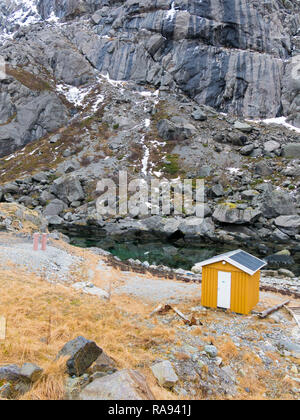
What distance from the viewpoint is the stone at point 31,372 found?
6246 millimetres

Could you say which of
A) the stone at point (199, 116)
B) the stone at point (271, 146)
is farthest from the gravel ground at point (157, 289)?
the stone at point (199, 116)

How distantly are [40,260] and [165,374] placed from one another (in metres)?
15.7

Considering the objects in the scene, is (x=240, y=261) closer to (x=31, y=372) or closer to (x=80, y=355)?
(x=80, y=355)

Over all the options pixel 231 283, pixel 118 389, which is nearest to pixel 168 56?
pixel 231 283

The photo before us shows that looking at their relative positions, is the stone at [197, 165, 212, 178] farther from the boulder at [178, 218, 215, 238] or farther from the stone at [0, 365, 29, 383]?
the stone at [0, 365, 29, 383]

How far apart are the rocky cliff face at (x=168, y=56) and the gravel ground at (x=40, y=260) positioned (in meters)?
57.3

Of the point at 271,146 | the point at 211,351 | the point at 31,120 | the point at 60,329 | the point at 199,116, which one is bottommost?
the point at 211,351

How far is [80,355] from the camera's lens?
7051 mm

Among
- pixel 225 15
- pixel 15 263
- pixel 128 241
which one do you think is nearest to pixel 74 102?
pixel 225 15

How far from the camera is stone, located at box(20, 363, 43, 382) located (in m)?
6.25

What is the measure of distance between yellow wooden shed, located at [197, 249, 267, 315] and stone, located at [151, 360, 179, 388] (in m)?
7.96

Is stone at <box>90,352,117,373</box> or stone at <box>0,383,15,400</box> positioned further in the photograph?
stone at <box>90,352,117,373</box>

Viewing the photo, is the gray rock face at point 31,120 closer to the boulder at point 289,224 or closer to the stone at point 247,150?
the stone at point 247,150

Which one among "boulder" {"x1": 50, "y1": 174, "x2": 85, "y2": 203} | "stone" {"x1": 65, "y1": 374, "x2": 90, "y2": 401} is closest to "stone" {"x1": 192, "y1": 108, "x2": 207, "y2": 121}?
"boulder" {"x1": 50, "y1": 174, "x2": 85, "y2": 203}
